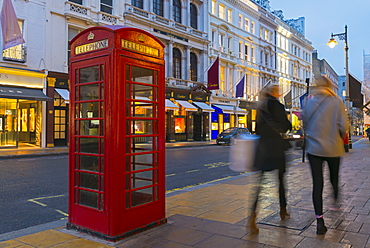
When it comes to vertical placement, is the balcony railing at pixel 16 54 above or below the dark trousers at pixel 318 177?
above

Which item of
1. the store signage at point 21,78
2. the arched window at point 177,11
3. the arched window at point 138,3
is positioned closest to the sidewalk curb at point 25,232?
the store signage at point 21,78

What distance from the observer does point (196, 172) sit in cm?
1095

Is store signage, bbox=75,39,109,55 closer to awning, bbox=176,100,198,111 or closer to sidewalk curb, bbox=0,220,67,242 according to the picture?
sidewalk curb, bbox=0,220,67,242

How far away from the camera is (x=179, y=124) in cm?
3178

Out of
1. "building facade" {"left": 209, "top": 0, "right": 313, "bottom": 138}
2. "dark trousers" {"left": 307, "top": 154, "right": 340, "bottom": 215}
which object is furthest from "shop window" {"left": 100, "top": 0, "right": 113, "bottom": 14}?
"dark trousers" {"left": 307, "top": 154, "right": 340, "bottom": 215}

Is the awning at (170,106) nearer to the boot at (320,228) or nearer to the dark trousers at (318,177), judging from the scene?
the dark trousers at (318,177)

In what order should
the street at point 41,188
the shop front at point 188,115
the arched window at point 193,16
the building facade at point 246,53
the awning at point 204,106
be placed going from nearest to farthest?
the street at point 41,188, the shop front at point 188,115, the awning at point 204,106, the arched window at point 193,16, the building facade at point 246,53

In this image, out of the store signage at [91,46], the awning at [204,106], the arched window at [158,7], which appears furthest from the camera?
the awning at [204,106]

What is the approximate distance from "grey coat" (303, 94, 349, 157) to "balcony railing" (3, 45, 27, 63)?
19478mm

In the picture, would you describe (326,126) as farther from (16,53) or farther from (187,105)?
(187,105)

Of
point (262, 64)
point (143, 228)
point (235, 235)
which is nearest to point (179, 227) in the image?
point (143, 228)

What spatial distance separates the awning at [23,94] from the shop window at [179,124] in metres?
13.6

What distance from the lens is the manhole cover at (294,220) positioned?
4.50 m

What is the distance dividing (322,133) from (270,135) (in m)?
0.66
